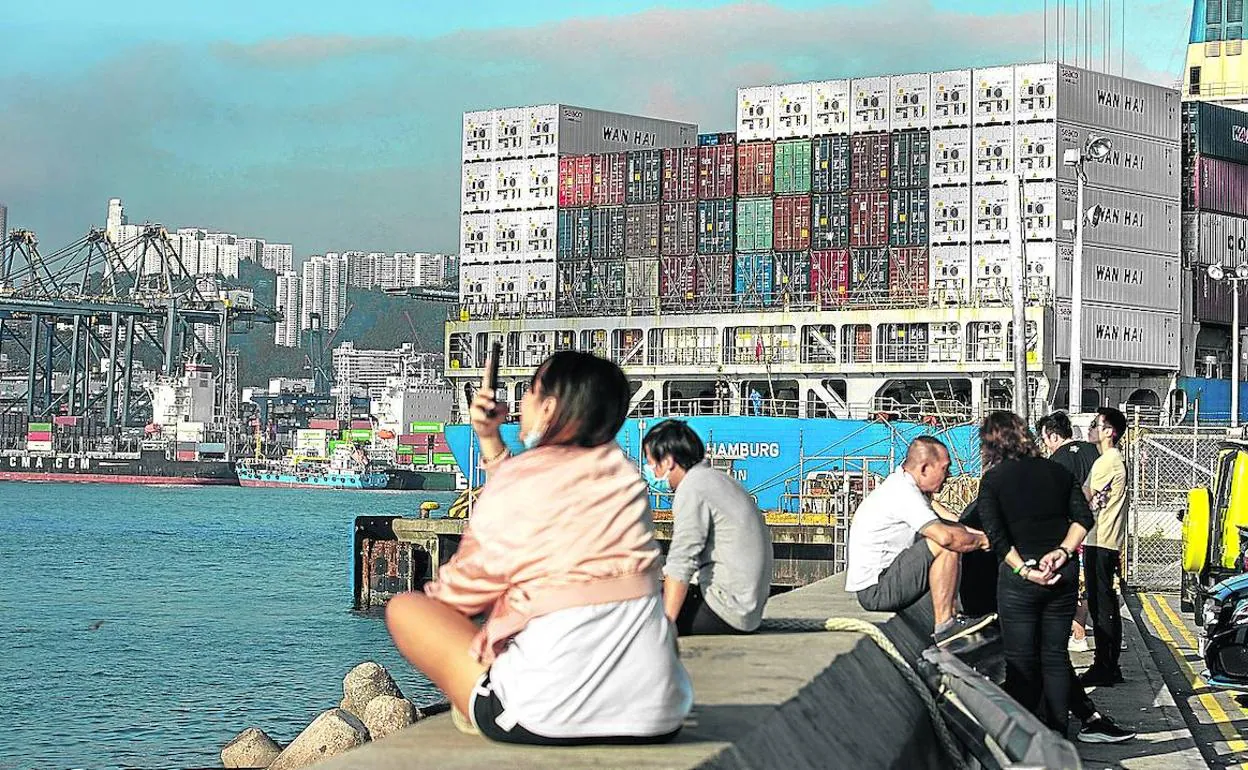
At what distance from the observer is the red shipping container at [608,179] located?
77.2 metres

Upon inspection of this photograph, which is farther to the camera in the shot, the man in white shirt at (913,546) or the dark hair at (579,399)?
the man in white shirt at (913,546)

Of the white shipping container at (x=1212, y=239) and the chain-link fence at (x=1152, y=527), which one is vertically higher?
the white shipping container at (x=1212, y=239)

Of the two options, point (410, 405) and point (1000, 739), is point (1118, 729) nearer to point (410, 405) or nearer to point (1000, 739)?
point (1000, 739)

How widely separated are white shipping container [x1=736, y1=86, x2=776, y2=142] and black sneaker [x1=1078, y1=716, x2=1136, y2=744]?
217ft

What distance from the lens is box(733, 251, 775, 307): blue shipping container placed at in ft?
233

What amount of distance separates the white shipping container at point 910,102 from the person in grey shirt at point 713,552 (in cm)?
6503

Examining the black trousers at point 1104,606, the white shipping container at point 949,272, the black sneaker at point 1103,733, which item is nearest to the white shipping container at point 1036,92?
the white shipping container at point 949,272

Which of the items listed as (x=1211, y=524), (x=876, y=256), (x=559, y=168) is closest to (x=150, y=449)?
(x=559, y=168)

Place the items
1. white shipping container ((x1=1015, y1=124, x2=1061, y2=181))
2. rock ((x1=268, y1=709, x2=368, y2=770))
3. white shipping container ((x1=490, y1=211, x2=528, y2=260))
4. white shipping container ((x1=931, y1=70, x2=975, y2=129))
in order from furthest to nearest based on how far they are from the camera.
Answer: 1. white shipping container ((x1=490, y1=211, x2=528, y2=260))
2. white shipping container ((x1=931, y1=70, x2=975, y2=129))
3. white shipping container ((x1=1015, y1=124, x2=1061, y2=181))
4. rock ((x1=268, y1=709, x2=368, y2=770))

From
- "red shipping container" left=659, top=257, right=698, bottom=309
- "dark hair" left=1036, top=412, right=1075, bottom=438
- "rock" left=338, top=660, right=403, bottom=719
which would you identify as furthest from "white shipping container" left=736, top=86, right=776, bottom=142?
"dark hair" left=1036, top=412, right=1075, bottom=438

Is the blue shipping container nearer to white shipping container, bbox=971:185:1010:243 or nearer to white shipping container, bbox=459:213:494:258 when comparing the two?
white shipping container, bbox=971:185:1010:243

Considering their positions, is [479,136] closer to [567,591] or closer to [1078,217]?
[1078,217]

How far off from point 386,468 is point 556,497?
153 meters

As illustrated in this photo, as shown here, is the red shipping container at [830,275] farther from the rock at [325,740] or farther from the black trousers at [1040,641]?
the black trousers at [1040,641]
